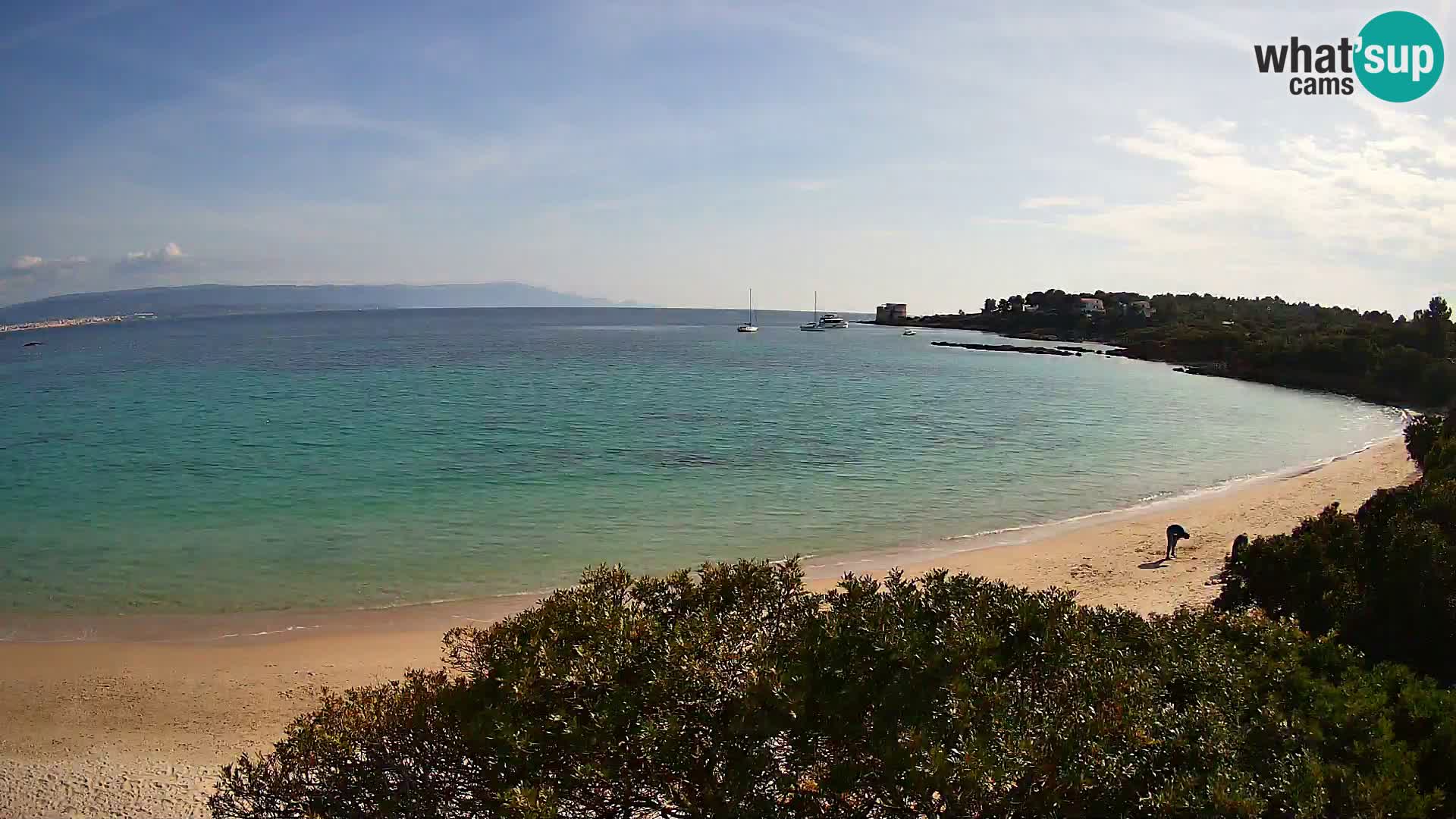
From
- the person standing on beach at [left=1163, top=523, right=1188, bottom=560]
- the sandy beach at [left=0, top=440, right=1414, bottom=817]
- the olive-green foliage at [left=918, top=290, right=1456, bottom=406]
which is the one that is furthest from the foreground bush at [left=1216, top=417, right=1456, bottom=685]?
the olive-green foliage at [left=918, top=290, right=1456, bottom=406]

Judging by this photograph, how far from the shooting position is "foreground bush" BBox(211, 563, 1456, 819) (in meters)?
4.16

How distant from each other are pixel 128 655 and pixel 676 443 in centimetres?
1835

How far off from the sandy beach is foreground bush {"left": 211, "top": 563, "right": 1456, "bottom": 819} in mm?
4026

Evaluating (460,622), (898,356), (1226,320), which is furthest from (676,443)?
(1226,320)

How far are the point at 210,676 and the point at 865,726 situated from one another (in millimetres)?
9718

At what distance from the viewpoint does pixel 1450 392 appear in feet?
136

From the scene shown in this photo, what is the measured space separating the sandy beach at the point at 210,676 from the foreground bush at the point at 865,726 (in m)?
4.03

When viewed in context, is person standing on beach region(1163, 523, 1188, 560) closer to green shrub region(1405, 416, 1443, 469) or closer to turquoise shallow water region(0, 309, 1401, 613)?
turquoise shallow water region(0, 309, 1401, 613)

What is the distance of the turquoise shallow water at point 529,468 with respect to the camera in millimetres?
15180

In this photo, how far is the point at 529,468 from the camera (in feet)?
77.7

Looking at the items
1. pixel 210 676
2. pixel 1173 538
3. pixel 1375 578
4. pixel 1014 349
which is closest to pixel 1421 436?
pixel 1173 538

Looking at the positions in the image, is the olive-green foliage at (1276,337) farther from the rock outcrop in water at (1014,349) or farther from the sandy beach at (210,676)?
the sandy beach at (210,676)

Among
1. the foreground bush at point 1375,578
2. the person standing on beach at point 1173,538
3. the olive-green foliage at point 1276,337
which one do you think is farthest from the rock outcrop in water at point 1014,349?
the foreground bush at point 1375,578

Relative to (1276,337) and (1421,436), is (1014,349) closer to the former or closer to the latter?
(1276,337)
